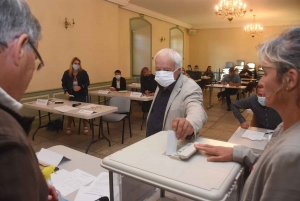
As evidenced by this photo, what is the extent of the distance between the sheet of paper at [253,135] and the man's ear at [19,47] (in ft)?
7.28

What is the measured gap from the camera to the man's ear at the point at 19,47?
0.56 meters

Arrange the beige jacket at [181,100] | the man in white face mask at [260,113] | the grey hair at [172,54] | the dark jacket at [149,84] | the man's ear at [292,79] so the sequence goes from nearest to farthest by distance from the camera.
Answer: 1. the man's ear at [292,79]
2. the beige jacket at [181,100]
3. the grey hair at [172,54]
4. the man in white face mask at [260,113]
5. the dark jacket at [149,84]

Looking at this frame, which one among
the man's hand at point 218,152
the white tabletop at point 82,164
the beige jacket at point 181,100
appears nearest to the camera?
the man's hand at point 218,152

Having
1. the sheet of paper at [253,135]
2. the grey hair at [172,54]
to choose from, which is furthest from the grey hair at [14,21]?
the sheet of paper at [253,135]

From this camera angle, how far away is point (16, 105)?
547mm

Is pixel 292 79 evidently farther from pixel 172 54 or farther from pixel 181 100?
pixel 172 54

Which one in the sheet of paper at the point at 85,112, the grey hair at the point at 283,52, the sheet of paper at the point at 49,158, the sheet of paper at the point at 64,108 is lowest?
the sheet of paper at the point at 85,112

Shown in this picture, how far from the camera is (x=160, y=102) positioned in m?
1.90

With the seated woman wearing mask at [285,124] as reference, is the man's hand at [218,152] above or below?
below

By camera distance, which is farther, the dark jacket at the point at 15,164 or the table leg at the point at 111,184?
the table leg at the point at 111,184

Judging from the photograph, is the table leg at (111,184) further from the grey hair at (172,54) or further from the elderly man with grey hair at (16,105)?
the grey hair at (172,54)

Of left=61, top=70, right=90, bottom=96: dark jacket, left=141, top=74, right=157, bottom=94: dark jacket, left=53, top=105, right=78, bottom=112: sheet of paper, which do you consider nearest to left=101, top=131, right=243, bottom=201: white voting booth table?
left=53, top=105, right=78, bottom=112: sheet of paper

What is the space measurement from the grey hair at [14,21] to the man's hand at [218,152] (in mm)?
758

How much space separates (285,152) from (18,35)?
77 cm
